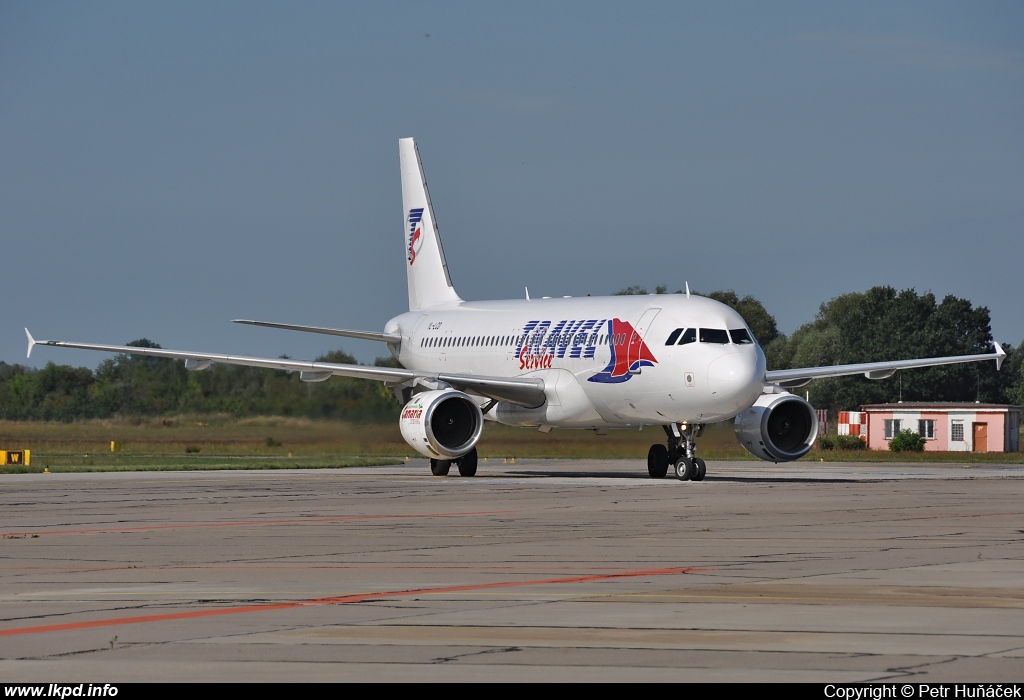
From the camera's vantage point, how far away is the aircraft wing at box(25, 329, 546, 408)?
3509 centimetres

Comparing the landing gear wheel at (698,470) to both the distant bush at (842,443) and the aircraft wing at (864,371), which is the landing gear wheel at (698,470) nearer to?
the aircraft wing at (864,371)

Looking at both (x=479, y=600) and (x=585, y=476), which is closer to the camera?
(x=479, y=600)

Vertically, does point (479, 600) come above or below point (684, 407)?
below

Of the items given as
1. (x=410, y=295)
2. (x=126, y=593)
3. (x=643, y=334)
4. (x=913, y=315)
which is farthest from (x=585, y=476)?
(x=913, y=315)

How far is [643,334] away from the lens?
32.8 m

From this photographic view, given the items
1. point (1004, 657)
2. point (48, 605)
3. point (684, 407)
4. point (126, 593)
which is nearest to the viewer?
point (1004, 657)

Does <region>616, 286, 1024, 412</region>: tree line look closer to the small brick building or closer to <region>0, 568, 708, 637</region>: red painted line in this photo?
the small brick building

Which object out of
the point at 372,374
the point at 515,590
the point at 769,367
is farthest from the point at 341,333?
the point at 769,367

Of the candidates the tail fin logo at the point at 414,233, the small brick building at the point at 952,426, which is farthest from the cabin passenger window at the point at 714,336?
the small brick building at the point at 952,426

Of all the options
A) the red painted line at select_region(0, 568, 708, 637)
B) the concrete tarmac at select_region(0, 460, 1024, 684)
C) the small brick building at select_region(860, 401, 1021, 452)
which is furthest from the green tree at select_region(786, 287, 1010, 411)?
the red painted line at select_region(0, 568, 708, 637)

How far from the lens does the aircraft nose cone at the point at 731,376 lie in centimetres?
3077

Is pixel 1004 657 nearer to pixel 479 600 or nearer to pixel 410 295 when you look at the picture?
pixel 479 600
